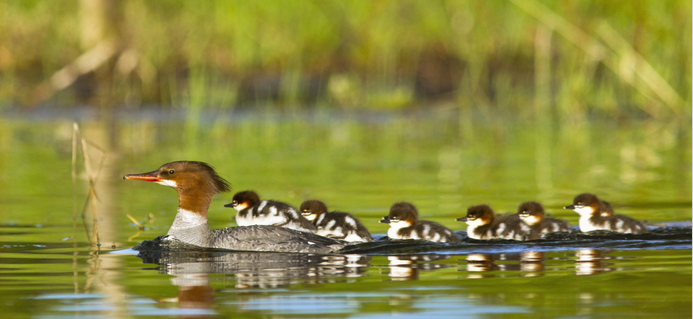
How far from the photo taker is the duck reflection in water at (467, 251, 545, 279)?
18.8ft

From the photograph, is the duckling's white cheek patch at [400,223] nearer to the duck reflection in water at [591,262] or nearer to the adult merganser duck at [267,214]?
the adult merganser duck at [267,214]

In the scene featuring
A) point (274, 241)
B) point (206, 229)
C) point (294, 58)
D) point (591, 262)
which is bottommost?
point (591, 262)

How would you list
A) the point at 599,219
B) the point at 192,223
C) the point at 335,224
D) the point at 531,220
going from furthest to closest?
1. the point at 599,219
2. the point at 531,220
3. the point at 335,224
4. the point at 192,223

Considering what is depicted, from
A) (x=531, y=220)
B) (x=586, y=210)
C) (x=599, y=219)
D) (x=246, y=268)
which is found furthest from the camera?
(x=586, y=210)

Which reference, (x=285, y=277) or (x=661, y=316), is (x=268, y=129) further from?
(x=661, y=316)

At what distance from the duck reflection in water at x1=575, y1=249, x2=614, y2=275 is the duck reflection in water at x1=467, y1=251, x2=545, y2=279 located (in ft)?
0.66

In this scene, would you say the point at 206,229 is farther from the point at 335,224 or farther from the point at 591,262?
the point at 591,262

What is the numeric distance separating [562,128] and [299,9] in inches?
194

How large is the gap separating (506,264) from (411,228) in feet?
4.05

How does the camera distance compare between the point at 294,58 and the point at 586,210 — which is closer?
the point at 586,210

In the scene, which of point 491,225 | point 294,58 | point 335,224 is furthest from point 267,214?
point 294,58

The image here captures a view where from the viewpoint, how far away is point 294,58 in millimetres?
18562

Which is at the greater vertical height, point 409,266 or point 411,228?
point 411,228

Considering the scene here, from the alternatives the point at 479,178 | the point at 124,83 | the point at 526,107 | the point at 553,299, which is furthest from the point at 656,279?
the point at 124,83
